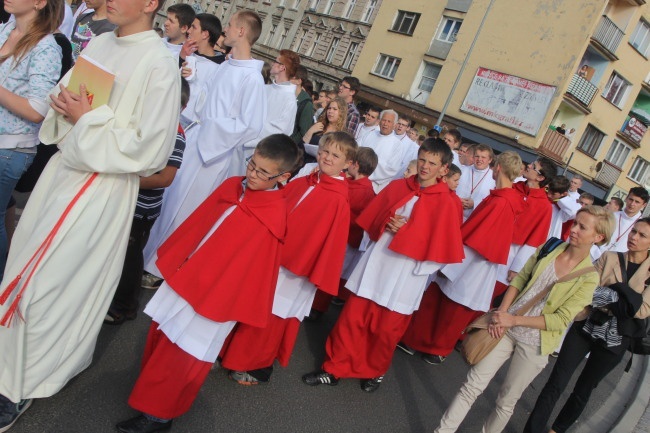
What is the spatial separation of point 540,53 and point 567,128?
402cm

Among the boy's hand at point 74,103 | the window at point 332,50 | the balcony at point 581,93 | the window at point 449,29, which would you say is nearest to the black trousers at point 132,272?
the boy's hand at point 74,103

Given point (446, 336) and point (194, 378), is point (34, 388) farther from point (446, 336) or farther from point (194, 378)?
point (446, 336)

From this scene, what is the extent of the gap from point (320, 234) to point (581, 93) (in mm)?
24282

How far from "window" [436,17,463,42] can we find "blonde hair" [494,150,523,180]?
24252mm

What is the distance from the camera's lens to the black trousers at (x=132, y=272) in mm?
3943

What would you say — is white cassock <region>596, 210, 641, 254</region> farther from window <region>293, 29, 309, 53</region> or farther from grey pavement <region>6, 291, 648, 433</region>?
window <region>293, 29, 309, 53</region>

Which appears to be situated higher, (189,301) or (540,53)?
(540,53)

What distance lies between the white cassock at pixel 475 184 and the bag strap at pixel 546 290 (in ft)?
11.6

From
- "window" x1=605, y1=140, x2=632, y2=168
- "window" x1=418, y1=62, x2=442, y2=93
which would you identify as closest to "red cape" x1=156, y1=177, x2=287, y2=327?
"window" x1=418, y1=62, x2=442, y2=93

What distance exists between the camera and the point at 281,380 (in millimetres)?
4160

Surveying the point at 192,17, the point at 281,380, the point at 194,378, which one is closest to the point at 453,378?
the point at 281,380

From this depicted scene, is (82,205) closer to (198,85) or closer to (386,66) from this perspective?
(198,85)

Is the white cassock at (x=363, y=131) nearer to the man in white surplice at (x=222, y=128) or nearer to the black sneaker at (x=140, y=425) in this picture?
the man in white surplice at (x=222, y=128)

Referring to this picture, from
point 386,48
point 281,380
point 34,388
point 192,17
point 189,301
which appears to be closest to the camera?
point 34,388
